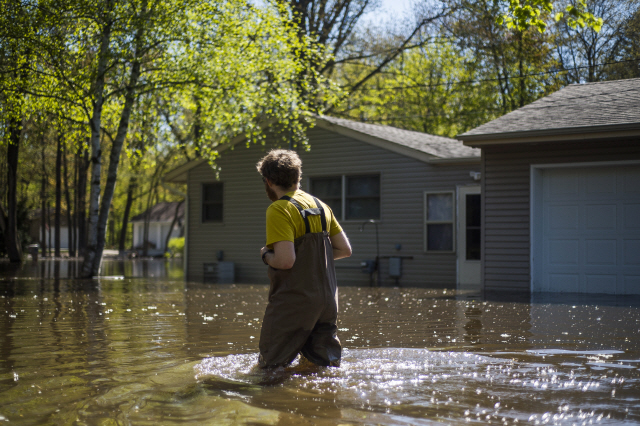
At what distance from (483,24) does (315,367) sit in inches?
916

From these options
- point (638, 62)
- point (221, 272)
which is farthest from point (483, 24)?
point (221, 272)

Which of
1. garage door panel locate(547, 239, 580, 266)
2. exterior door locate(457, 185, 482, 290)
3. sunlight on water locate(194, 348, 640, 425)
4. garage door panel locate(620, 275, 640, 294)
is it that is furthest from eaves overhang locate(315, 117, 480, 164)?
sunlight on water locate(194, 348, 640, 425)

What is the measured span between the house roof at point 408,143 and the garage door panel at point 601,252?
163 inches

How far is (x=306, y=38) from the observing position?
1928 cm

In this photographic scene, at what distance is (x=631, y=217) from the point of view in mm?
12234

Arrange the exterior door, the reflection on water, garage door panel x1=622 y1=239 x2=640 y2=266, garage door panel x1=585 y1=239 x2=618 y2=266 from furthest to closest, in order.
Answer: the reflection on water, the exterior door, garage door panel x1=585 y1=239 x2=618 y2=266, garage door panel x1=622 y1=239 x2=640 y2=266

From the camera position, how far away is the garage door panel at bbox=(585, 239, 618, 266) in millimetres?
12367

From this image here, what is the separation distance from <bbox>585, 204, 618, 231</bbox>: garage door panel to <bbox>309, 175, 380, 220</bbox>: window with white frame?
6.41 m

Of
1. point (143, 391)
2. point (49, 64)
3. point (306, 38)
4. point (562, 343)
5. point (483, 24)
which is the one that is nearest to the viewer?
point (143, 391)

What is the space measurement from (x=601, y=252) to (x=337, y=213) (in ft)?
25.3

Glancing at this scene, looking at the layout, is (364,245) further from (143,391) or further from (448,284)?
(143,391)

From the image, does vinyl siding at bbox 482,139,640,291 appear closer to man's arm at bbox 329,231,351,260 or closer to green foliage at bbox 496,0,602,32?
green foliage at bbox 496,0,602,32

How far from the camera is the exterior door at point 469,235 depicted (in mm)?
16281

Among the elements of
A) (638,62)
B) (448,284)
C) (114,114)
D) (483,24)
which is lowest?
(448,284)
